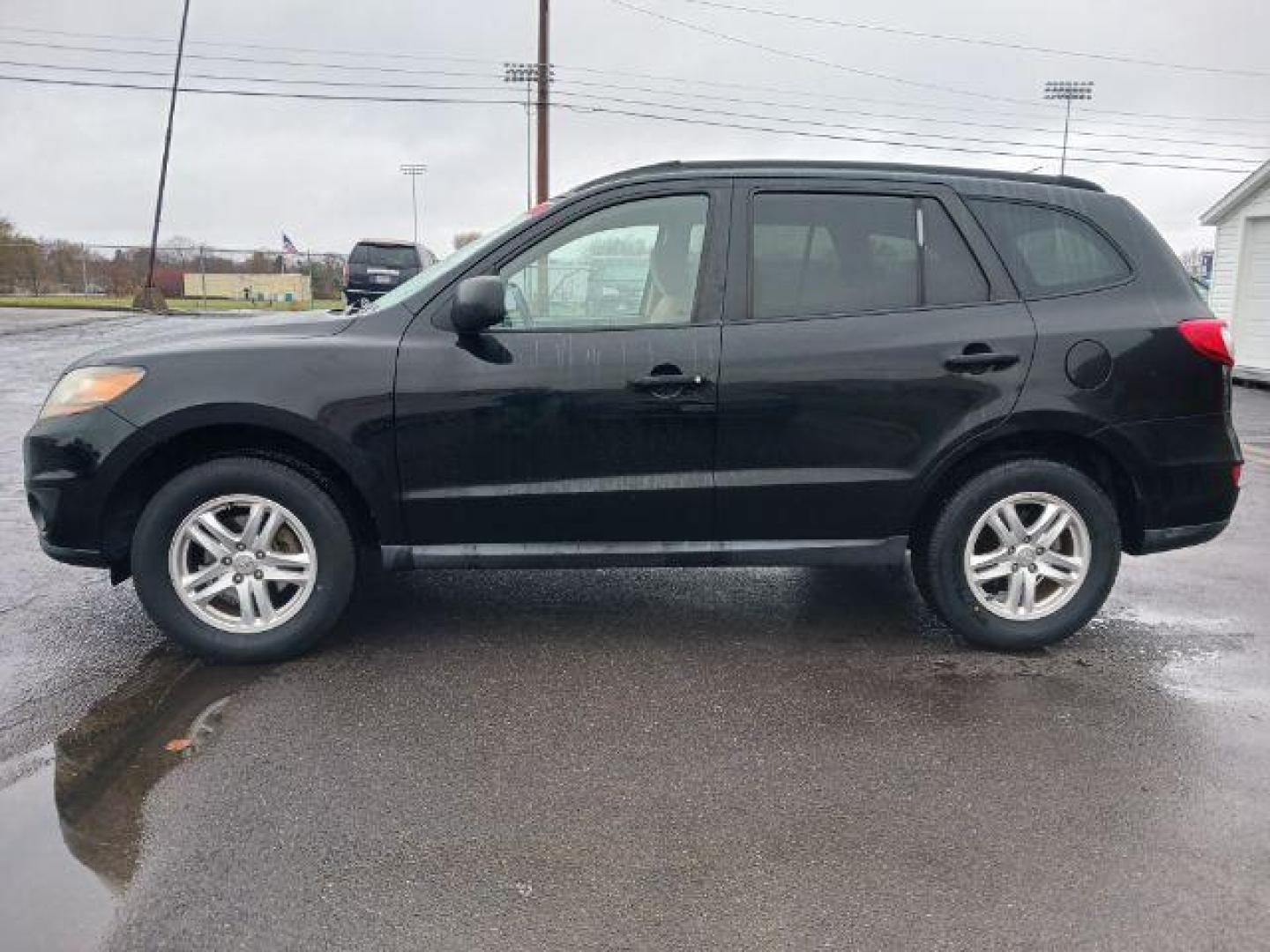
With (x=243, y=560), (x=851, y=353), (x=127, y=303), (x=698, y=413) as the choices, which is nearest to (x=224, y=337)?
(x=243, y=560)

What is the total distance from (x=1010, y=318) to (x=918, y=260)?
0.42 metres

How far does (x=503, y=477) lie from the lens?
3881 millimetres

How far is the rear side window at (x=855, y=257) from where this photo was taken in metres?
3.99

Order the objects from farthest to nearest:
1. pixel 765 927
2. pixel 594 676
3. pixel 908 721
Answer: pixel 594 676 → pixel 908 721 → pixel 765 927

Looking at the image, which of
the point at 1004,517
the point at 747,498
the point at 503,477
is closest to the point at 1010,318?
the point at 1004,517

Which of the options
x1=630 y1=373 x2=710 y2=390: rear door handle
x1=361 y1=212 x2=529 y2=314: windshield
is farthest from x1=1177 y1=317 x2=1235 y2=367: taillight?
x1=361 y1=212 x2=529 y2=314: windshield

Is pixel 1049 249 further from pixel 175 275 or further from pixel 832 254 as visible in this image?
pixel 175 275

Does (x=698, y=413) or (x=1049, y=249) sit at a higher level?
(x=1049, y=249)

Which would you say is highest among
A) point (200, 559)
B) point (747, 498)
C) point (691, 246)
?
point (691, 246)

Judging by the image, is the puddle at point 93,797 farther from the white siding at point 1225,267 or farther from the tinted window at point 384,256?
the white siding at point 1225,267

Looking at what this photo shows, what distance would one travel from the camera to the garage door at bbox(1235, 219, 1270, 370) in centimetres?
1827

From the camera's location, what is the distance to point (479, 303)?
367 centimetres

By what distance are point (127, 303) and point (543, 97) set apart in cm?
2135

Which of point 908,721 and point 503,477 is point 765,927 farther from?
point 503,477
